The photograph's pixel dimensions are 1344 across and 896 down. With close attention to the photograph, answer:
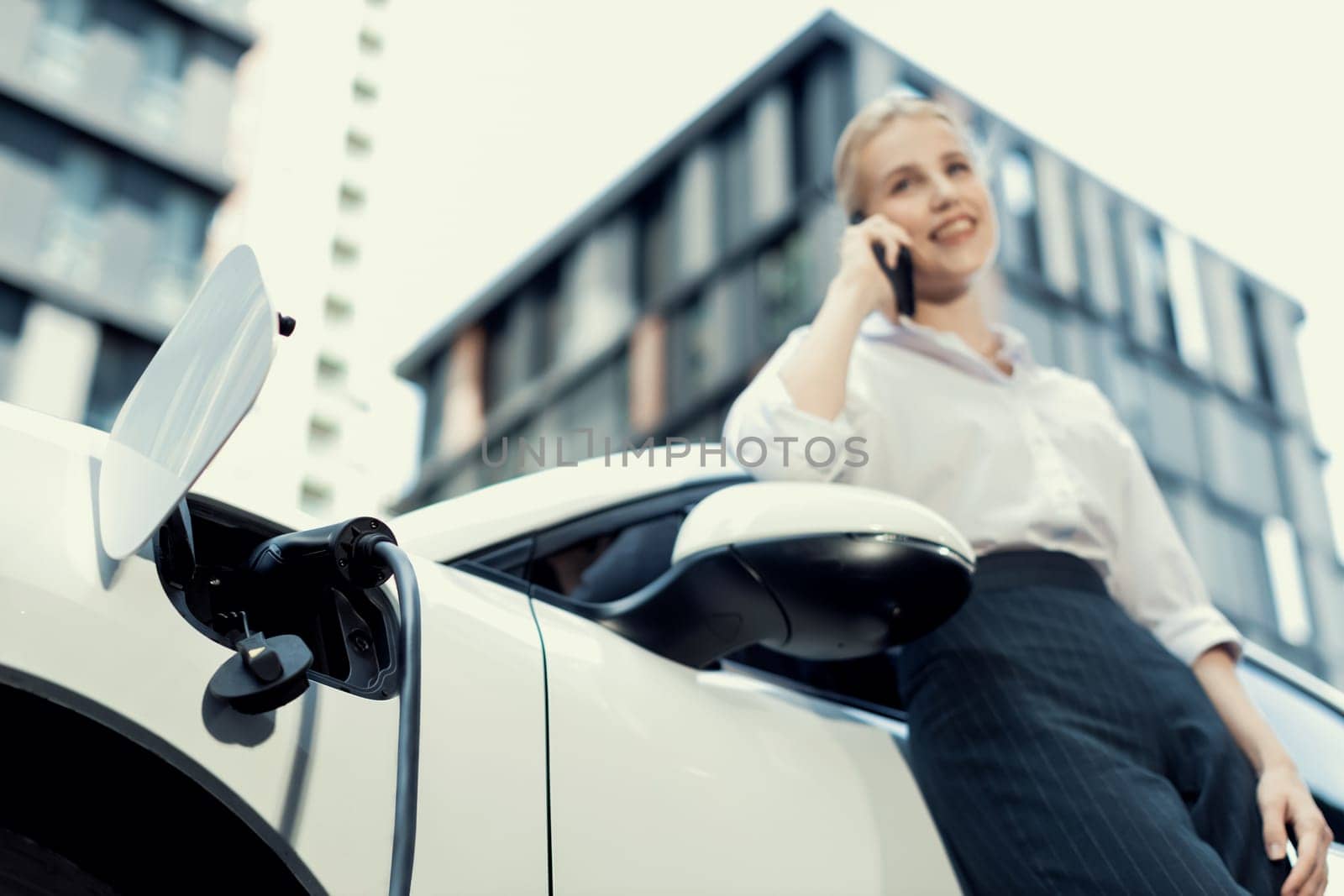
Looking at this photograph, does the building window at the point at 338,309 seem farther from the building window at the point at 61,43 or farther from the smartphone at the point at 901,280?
the smartphone at the point at 901,280

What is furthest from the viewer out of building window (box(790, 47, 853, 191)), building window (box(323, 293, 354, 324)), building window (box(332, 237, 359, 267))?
building window (box(323, 293, 354, 324))

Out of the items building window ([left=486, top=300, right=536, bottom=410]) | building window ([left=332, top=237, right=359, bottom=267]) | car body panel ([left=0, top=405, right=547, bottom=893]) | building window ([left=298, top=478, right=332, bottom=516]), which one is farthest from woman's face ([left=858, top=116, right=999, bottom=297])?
building window ([left=332, top=237, right=359, bottom=267])

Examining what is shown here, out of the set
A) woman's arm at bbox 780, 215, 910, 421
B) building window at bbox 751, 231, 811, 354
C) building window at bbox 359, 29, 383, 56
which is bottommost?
woman's arm at bbox 780, 215, 910, 421

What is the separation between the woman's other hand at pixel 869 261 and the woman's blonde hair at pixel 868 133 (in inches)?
4.9

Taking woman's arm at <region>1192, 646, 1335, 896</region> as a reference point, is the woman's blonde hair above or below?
above

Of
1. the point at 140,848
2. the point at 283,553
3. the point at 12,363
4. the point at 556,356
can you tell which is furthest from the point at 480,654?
the point at 556,356

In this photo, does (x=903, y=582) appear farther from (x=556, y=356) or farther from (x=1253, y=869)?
(x=556, y=356)

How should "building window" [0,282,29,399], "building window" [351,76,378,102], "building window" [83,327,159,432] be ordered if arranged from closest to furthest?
"building window" [0,282,29,399], "building window" [83,327,159,432], "building window" [351,76,378,102]

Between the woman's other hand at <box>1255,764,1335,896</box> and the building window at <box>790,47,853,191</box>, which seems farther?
the building window at <box>790,47,853,191</box>

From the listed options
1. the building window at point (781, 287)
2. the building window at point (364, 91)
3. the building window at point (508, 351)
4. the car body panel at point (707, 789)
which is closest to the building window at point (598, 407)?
the building window at point (508, 351)

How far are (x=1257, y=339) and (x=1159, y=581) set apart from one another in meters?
26.7

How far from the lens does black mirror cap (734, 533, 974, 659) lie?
1.16 m

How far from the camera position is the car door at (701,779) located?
1.07 m

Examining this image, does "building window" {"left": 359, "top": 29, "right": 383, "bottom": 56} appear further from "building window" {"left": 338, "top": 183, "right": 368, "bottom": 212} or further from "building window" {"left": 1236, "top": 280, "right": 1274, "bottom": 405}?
"building window" {"left": 1236, "top": 280, "right": 1274, "bottom": 405}
